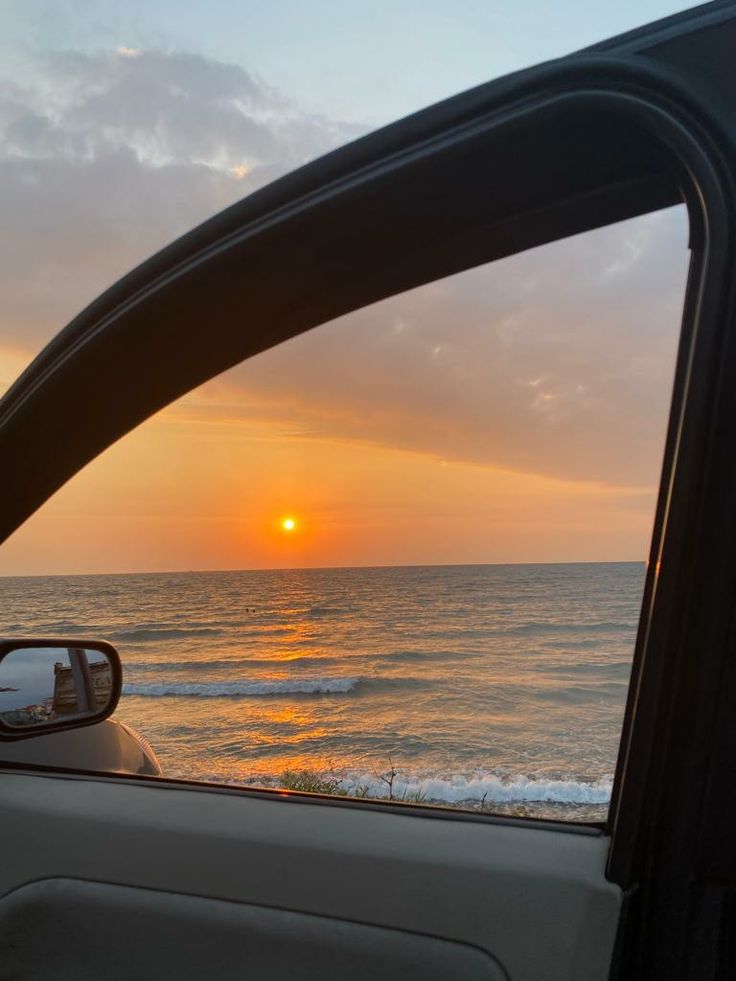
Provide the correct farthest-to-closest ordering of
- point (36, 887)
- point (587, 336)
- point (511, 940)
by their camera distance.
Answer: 1. point (587, 336)
2. point (36, 887)
3. point (511, 940)

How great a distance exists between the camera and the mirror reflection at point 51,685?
6.14 feet

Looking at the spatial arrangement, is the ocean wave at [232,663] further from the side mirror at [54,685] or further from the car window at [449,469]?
the side mirror at [54,685]

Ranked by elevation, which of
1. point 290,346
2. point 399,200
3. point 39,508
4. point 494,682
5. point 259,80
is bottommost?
point 494,682

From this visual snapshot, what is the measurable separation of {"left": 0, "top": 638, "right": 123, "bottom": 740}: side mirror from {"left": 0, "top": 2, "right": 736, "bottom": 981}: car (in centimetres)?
1

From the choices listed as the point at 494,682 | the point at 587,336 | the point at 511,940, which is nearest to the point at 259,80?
the point at 587,336

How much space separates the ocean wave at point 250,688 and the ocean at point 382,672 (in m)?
0.07

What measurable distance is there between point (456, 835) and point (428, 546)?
99.0 inches

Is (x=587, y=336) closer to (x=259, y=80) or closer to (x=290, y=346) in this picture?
(x=290, y=346)

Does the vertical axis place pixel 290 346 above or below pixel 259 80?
below

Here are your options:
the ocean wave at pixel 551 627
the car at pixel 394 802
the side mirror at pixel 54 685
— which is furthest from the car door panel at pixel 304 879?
the ocean wave at pixel 551 627

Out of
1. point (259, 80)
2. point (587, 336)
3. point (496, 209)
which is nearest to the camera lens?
point (496, 209)

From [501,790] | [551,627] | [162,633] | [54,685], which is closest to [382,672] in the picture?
[551,627]

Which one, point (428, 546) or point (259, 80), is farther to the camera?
point (428, 546)

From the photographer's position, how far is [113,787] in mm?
1735
